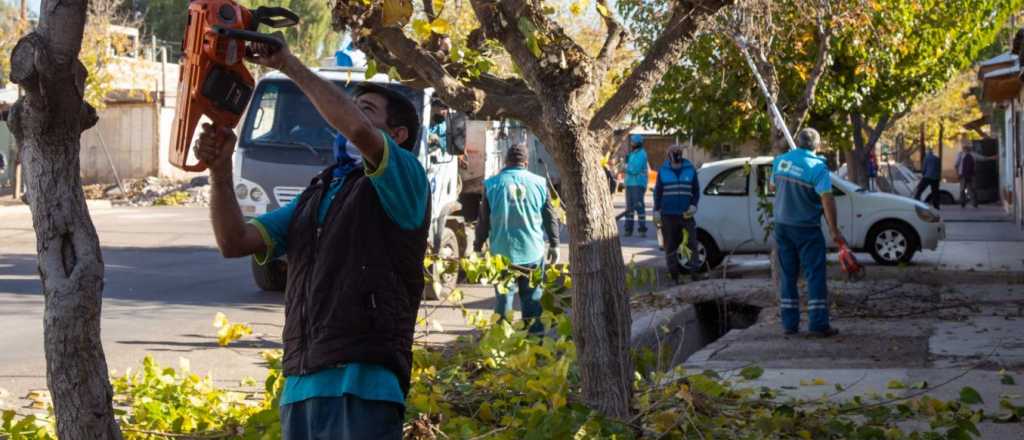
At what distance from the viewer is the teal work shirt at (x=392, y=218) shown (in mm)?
3588

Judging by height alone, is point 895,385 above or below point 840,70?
below

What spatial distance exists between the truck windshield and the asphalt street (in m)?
1.68

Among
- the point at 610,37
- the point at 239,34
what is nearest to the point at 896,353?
the point at 610,37

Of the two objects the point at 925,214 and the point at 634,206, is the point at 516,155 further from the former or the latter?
the point at 634,206

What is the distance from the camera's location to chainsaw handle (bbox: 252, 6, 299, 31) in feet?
11.9

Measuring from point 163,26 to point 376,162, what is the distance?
53.3 m

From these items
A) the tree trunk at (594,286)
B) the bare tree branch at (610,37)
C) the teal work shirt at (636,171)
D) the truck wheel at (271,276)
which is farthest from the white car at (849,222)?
Answer: the tree trunk at (594,286)

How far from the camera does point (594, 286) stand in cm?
568

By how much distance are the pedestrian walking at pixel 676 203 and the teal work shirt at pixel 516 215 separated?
5550mm

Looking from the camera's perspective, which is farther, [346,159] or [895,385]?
[895,385]

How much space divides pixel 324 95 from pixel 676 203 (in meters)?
12.2

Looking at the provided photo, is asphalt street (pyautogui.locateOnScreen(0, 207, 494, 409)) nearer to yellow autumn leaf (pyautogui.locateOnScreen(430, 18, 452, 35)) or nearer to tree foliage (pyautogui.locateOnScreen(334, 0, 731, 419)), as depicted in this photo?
tree foliage (pyautogui.locateOnScreen(334, 0, 731, 419))

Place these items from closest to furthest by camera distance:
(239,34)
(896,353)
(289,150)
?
(239,34), (896,353), (289,150)

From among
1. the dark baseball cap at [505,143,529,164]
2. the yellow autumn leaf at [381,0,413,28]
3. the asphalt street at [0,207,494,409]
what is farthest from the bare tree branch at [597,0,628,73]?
the dark baseball cap at [505,143,529,164]
